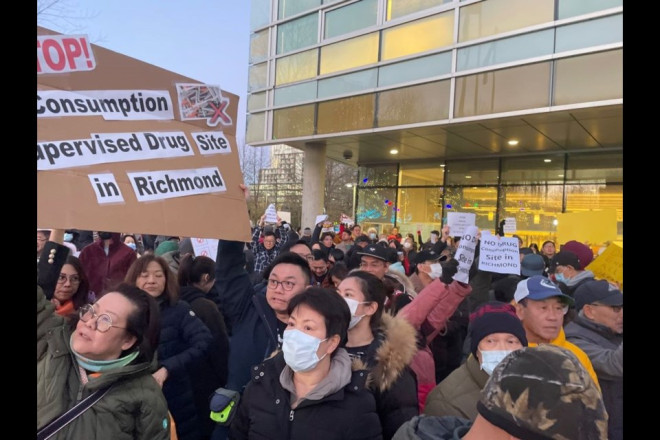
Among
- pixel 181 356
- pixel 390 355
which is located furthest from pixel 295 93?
pixel 390 355

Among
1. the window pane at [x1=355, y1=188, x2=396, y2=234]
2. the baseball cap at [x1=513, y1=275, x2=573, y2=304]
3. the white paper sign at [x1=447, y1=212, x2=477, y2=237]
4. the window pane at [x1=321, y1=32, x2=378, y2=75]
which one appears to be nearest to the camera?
the baseball cap at [x1=513, y1=275, x2=573, y2=304]

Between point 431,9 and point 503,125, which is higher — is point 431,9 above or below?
above

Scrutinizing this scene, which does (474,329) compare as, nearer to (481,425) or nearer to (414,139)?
(481,425)

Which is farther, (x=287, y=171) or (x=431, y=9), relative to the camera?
(x=287, y=171)

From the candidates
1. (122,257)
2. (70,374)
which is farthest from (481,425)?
(122,257)

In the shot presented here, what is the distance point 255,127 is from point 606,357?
17.0m

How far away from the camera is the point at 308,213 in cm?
1783

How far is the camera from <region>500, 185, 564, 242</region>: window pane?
15555mm

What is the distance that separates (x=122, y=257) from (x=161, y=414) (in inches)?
133

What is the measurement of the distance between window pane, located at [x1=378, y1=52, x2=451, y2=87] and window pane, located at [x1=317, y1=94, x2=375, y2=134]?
0.81 m

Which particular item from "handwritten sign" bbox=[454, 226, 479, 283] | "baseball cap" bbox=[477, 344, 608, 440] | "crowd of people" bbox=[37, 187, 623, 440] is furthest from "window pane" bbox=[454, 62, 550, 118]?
"baseball cap" bbox=[477, 344, 608, 440]

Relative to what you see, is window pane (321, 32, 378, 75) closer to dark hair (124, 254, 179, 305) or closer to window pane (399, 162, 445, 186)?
window pane (399, 162, 445, 186)

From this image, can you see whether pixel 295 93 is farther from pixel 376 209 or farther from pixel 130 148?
pixel 130 148

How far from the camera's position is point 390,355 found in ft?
8.73
